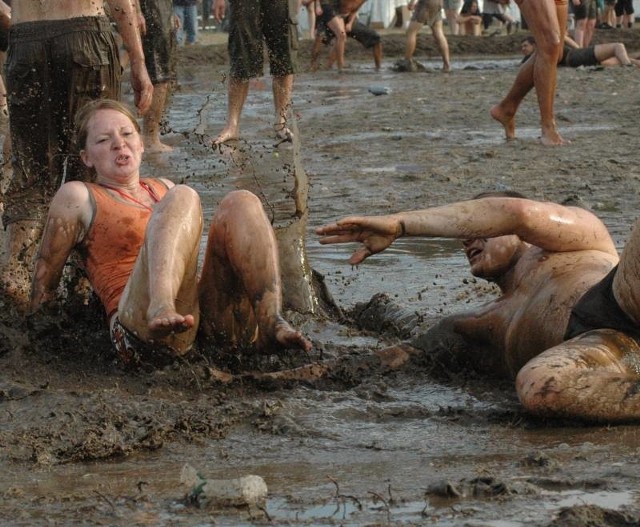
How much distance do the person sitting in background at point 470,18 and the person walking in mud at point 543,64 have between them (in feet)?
63.2

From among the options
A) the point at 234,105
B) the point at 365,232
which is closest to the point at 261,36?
the point at 234,105

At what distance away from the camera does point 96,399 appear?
191 inches

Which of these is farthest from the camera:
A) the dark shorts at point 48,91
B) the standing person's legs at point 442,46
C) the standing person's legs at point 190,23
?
the standing person's legs at point 190,23

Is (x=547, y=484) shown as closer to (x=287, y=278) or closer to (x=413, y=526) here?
(x=413, y=526)

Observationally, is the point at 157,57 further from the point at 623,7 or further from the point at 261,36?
the point at 623,7

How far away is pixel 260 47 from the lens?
37.8ft

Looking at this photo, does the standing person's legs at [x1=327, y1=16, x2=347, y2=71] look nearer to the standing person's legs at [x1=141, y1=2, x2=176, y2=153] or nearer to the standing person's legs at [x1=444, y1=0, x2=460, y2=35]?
the standing person's legs at [x1=444, y1=0, x2=460, y2=35]

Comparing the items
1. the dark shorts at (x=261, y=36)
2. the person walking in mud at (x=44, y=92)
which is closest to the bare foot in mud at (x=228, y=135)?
the dark shorts at (x=261, y=36)

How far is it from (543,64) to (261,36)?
231 centimetres

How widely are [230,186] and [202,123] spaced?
4.29 m

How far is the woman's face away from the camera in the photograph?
5520mm

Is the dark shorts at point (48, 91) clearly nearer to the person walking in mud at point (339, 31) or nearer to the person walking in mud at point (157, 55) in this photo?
the person walking in mud at point (157, 55)

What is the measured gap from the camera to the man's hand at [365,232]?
483 cm

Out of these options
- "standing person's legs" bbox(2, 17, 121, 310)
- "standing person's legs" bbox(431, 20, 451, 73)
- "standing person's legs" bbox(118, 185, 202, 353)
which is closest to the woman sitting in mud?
"standing person's legs" bbox(118, 185, 202, 353)
